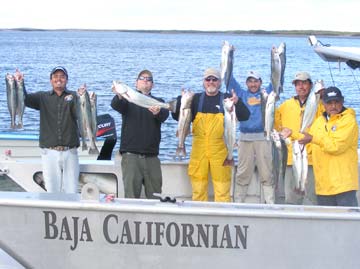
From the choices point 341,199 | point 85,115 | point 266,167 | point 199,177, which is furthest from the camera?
point 266,167

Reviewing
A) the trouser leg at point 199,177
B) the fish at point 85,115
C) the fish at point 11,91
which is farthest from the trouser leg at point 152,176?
the fish at point 11,91

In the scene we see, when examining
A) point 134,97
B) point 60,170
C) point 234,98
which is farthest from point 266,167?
point 60,170

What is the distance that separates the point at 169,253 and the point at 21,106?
2.20 meters

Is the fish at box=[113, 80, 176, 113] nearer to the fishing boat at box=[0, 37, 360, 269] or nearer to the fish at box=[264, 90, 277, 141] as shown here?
the fish at box=[264, 90, 277, 141]

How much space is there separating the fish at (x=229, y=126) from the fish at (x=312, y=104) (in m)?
0.62

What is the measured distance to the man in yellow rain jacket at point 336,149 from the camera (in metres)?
5.32

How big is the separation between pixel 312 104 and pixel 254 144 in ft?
2.76

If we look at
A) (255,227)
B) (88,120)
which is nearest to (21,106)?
(88,120)

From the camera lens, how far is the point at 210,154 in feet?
20.1

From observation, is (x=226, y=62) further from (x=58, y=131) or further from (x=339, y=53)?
(x=58, y=131)

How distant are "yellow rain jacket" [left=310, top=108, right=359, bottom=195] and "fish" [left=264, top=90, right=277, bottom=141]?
0.45 meters

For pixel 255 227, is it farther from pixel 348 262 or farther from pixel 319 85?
pixel 319 85

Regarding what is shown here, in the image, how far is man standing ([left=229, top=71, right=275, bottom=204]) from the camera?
6.27m

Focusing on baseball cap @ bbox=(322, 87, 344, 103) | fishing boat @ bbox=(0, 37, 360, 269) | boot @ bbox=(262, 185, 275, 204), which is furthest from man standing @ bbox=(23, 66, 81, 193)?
baseball cap @ bbox=(322, 87, 344, 103)
